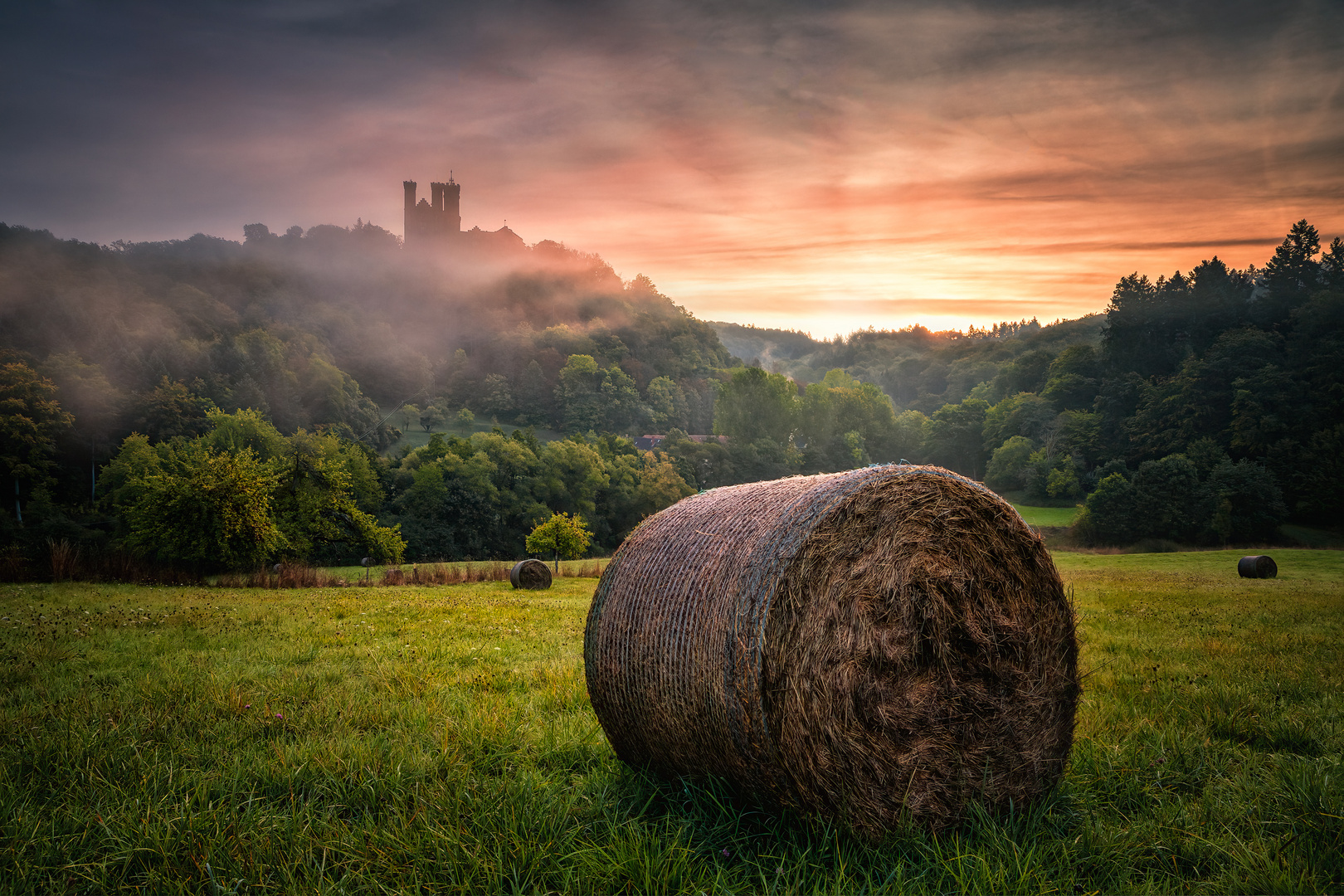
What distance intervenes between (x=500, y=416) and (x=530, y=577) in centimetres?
9002

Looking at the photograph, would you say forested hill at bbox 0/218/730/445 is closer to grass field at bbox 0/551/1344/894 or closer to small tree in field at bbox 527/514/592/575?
small tree in field at bbox 527/514/592/575

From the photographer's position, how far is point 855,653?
437cm

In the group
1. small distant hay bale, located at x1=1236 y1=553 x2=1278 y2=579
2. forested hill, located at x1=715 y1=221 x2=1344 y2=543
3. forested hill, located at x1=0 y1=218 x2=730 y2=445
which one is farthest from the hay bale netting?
forested hill, located at x1=0 y1=218 x2=730 y2=445

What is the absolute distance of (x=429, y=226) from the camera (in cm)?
18188

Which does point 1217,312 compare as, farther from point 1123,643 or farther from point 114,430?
point 114,430

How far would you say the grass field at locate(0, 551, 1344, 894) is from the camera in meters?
3.54

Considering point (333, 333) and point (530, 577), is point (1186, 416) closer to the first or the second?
point (530, 577)

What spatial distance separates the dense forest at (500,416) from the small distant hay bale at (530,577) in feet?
36.0

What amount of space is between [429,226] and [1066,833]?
7816 inches

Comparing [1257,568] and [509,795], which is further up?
[509,795]

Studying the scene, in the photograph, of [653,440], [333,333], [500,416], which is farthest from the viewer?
[333,333]

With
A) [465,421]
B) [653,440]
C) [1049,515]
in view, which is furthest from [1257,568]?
[465,421]

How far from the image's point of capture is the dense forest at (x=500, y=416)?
150ft

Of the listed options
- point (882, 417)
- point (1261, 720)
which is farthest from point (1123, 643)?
point (882, 417)
